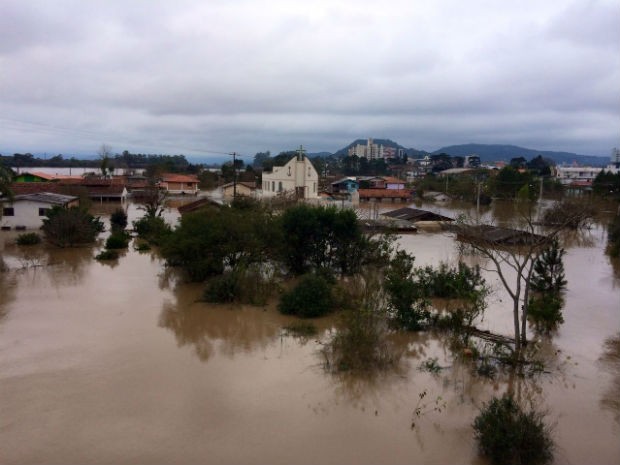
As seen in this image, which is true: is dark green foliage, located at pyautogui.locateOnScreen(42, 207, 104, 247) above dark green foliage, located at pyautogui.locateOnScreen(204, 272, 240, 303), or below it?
above

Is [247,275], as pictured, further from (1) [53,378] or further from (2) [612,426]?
(2) [612,426]

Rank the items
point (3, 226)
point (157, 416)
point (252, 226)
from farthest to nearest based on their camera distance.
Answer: point (3, 226)
point (252, 226)
point (157, 416)

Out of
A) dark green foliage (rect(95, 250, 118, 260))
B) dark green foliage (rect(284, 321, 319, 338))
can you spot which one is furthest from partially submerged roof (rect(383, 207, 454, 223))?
dark green foliage (rect(284, 321, 319, 338))

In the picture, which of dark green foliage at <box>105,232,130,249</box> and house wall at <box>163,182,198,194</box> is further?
A: house wall at <box>163,182,198,194</box>

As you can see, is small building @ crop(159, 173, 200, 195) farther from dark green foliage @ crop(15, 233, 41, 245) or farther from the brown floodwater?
the brown floodwater

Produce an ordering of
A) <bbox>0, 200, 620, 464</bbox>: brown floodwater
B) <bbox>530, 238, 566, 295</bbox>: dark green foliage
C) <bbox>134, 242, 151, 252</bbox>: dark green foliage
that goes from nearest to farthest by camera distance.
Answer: <bbox>0, 200, 620, 464</bbox>: brown floodwater → <bbox>530, 238, 566, 295</bbox>: dark green foliage → <bbox>134, 242, 151, 252</bbox>: dark green foliage

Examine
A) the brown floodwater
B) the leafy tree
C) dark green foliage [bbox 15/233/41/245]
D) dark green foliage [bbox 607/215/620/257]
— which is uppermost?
the leafy tree

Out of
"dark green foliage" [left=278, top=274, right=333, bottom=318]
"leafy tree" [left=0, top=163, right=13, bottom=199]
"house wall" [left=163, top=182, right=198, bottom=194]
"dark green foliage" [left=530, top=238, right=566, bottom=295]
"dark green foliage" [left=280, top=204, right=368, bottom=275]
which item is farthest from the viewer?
"house wall" [left=163, top=182, right=198, bottom=194]

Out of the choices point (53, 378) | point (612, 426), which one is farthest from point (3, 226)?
point (612, 426)
